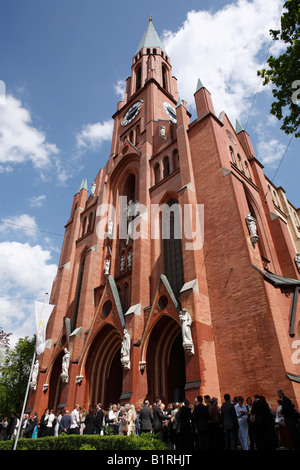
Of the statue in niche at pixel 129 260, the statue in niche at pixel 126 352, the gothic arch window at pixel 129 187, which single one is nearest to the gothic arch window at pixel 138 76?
the gothic arch window at pixel 129 187

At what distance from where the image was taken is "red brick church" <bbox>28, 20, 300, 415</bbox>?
38.1 feet

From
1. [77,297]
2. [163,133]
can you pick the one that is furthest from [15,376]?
[163,133]

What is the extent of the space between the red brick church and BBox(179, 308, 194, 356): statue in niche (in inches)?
1.7

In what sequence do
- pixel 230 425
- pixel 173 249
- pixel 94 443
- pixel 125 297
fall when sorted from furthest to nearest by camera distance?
1. pixel 125 297
2. pixel 173 249
3. pixel 94 443
4. pixel 230 425

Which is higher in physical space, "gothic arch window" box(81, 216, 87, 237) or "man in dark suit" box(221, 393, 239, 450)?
"gothic arch window" box(81, 216, 87, 237)

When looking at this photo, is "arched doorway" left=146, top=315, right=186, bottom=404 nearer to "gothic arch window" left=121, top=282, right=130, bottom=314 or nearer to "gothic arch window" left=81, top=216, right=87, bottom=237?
"gothic arch window" left=121, top=282, right=130, bottom=314

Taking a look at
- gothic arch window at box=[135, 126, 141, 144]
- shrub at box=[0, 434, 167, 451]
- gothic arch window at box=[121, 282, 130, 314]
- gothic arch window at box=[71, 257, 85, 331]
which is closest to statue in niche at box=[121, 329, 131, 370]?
gothic arch window at box=[121, 282, 130, 314]

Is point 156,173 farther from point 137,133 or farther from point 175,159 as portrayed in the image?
point 137,133

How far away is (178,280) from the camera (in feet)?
52.5

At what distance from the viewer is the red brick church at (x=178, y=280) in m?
11.6

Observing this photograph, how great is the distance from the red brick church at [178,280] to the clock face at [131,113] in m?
2.21

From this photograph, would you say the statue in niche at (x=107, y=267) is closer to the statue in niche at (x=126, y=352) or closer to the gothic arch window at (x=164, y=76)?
the statue in niche at (x=126, y=352)

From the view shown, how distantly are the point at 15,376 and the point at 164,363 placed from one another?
77.1ft
